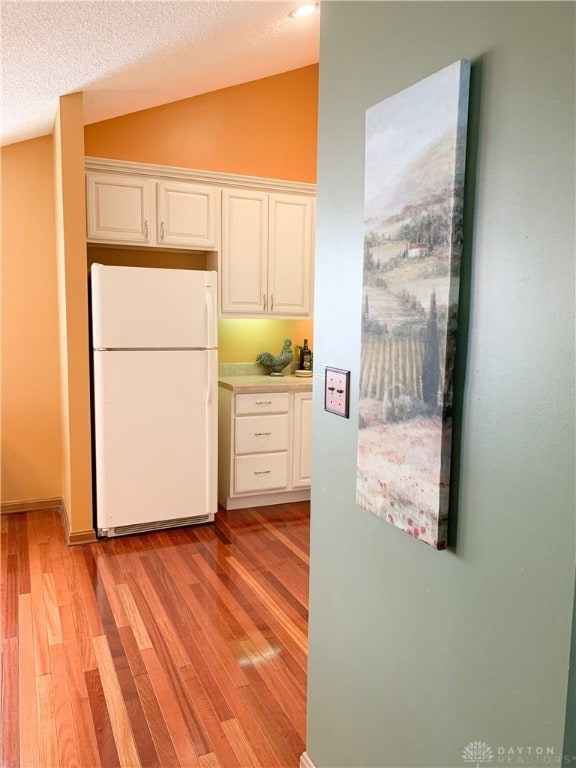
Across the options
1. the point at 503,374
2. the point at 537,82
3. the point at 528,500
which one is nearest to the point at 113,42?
the point at 537,82

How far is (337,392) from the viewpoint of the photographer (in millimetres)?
1434

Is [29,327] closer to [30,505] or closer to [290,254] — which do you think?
[30,505]


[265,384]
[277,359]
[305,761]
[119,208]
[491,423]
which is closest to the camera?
[491,423]

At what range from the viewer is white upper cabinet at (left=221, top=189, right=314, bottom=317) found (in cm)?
398

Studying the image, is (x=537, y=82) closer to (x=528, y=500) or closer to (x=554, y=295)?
(x=554, y=295)

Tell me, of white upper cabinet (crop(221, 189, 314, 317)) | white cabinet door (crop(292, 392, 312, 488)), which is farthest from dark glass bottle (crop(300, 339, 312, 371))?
white cabinet door (crop(292, 392, 312, 488))

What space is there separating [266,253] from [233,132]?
0.95 metres

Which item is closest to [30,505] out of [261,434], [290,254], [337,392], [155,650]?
[261,434]

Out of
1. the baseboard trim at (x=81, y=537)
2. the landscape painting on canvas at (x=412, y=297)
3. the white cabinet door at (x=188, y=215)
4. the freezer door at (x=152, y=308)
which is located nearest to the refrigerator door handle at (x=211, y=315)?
the freezer door at (x=152, y=308)

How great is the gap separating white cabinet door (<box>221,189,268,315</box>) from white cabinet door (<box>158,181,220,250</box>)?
0.09 meters

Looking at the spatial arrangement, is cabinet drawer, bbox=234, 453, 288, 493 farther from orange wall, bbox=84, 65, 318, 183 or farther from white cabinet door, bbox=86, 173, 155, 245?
orange wall, bbox=84, 65, 318, 183

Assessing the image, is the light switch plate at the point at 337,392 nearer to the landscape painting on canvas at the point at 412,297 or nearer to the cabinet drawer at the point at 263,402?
the landscape painting on canvas at the point at 412,297

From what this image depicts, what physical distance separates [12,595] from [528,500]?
2.69 metres

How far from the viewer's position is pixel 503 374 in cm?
93
